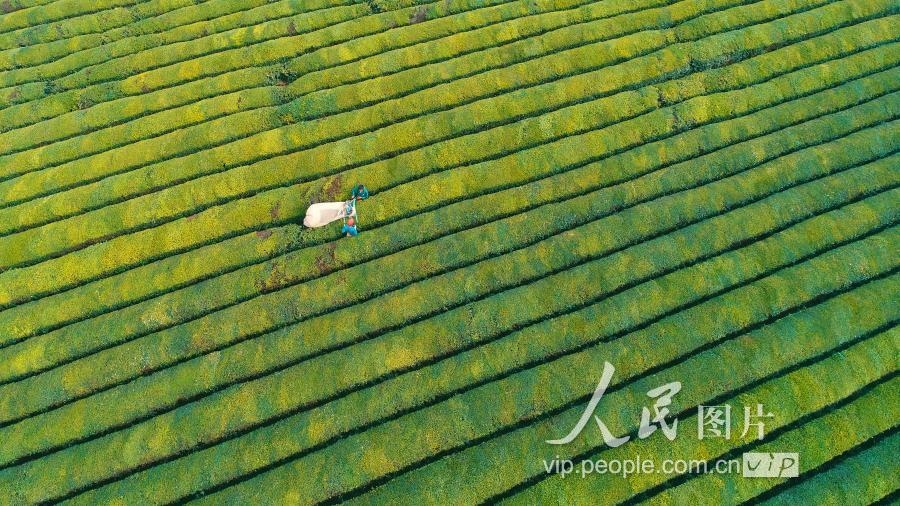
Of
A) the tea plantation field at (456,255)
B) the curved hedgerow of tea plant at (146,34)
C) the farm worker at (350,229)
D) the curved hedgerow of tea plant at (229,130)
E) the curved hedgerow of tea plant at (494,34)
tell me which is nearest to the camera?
the tea plantation field at (456,255)

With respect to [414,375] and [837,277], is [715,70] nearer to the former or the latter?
[837,277]

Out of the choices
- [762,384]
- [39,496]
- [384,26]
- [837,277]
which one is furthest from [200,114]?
[837,277]

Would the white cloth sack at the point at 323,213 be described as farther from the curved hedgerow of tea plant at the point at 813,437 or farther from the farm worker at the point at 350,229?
the curved hedgerow of tea plant at the point at 813,437

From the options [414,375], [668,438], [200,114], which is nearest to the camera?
[668,438]

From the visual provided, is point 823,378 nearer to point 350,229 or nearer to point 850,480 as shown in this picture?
point 850,480

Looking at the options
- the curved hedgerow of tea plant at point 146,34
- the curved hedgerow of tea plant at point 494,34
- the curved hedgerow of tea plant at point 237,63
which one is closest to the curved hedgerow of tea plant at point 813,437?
the curved hedgerow of tea plant at point 494,34
